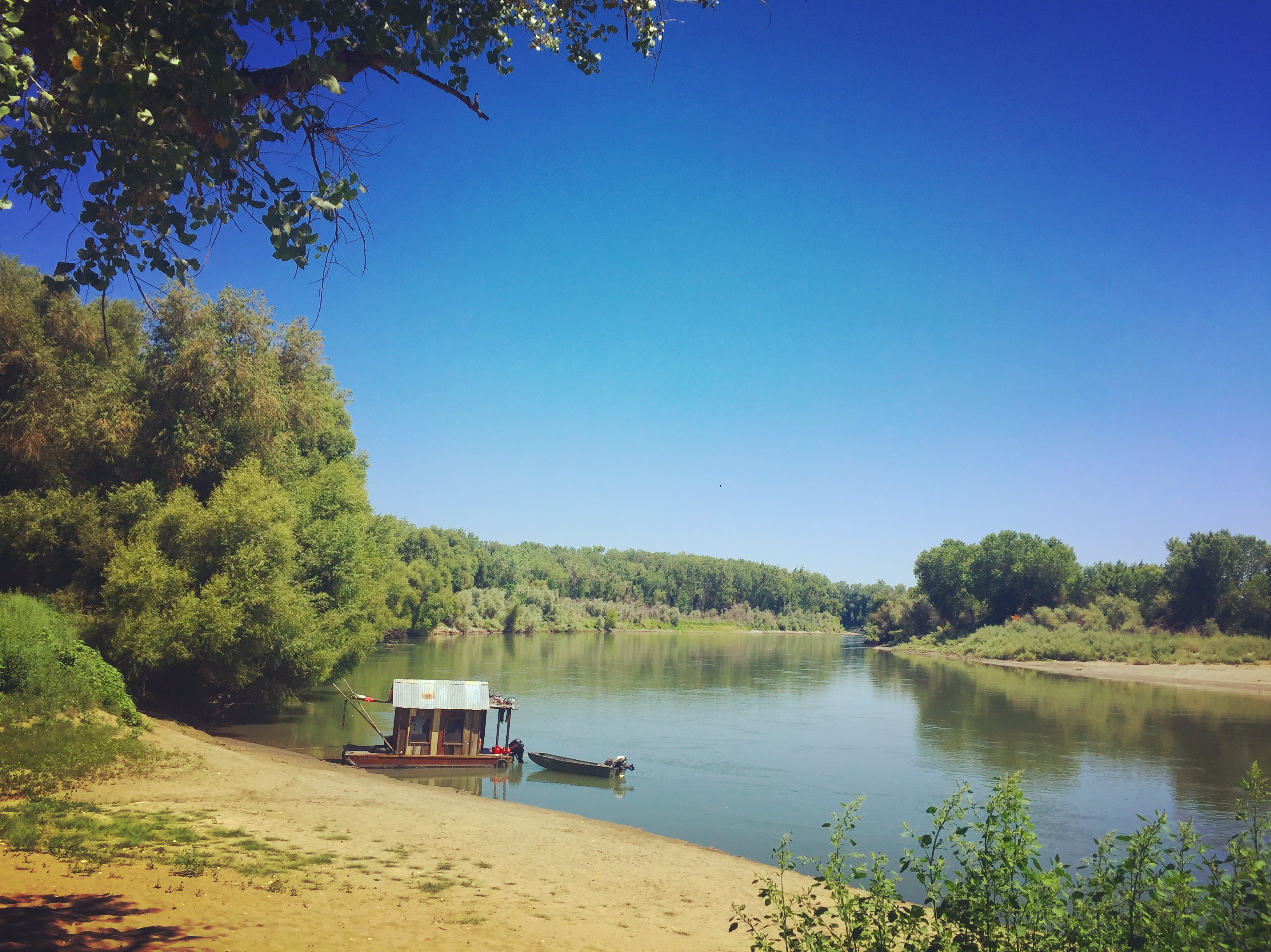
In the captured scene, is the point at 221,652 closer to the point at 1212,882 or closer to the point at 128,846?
the point at 128,846

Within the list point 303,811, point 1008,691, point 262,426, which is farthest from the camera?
point 1008,691

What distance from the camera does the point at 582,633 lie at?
118 meters

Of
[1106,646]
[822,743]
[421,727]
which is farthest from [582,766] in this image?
[1106,646]

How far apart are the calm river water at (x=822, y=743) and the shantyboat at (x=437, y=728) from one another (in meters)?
0.55

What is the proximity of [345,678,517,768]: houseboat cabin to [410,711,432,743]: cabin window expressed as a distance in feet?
0.04

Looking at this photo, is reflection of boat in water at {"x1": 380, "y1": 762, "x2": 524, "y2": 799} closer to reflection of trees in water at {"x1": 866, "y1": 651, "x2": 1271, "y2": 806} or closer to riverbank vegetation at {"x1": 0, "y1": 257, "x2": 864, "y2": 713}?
riverbank vegetation at {"x1": 0, "y1": 257, "x2": 864, "y2": 713}

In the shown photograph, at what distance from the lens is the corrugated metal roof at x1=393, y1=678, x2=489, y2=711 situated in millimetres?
25609

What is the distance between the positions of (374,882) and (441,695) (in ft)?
50.6

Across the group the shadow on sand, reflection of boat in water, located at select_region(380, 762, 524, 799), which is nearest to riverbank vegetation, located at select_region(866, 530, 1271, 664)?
reflection of boat in water, located at select_region(380, 762, 524, 799)

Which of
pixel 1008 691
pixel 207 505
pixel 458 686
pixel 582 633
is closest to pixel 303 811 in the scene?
pixel 458 686

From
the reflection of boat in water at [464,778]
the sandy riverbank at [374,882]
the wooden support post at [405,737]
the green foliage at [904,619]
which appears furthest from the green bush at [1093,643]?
the wooden support post at [405,737]

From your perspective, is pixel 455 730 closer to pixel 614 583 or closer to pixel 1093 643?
pixel 1093 643

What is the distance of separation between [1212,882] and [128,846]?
12.3 metres

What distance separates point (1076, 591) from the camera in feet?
298
